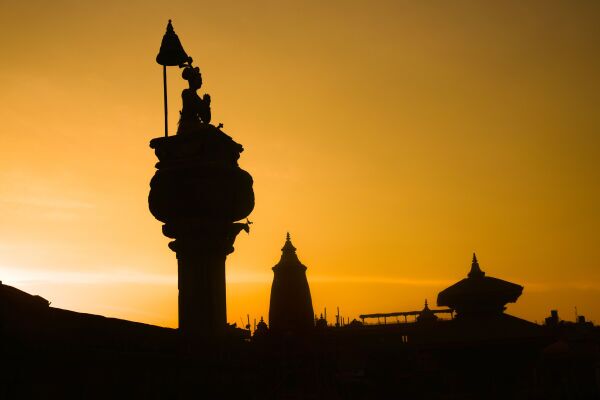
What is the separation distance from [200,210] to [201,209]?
3 centimetres

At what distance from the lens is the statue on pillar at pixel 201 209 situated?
1681 centimetres

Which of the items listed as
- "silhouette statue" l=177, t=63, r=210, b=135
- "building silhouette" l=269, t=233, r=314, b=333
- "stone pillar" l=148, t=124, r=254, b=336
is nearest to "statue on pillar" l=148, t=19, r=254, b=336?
"stone pillar" l=148, t=124, r=254, b=336

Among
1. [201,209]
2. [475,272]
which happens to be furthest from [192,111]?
[475,272]

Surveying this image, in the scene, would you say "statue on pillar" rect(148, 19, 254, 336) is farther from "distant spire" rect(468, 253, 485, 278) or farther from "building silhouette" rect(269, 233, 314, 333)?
"building silhouette" rect(269, 233, 314, 333)

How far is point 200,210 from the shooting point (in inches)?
663

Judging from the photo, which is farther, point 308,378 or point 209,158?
point 209,158

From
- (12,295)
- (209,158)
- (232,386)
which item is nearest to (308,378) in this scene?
(232,386)

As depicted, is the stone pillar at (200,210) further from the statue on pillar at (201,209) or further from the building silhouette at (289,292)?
the building silhouette at (289,292)

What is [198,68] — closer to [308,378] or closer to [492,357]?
[308,378]

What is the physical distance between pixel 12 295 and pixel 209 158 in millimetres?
7449

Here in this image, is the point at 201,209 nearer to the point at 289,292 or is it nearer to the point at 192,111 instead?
the point at 192,111

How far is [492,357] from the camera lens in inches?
640

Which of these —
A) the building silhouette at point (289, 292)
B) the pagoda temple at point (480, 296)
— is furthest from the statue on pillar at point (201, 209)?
the building silhouette at point (289, 292)

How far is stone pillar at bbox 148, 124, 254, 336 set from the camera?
55.2 feet
